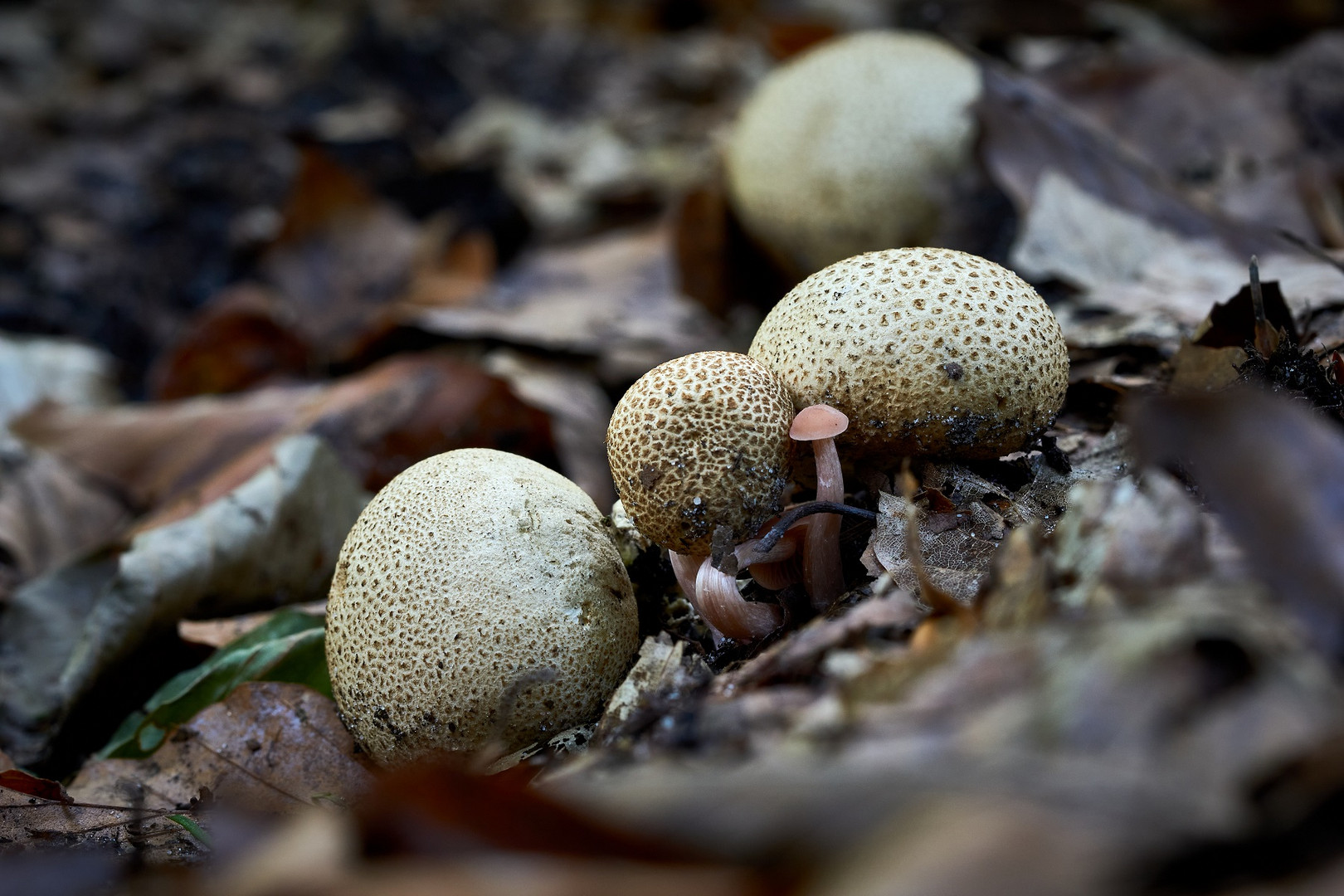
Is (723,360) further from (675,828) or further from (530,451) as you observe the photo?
(530,451)

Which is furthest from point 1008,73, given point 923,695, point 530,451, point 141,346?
point 141,346

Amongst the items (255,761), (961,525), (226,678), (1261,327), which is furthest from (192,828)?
(1261,327)

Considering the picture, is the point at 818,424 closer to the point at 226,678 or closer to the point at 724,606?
the point at 724,606

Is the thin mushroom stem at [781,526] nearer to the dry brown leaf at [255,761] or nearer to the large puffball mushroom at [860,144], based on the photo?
the dry brown leaf at [255,761]

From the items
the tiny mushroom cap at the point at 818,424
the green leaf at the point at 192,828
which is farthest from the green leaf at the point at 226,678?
the tiny mushroom cap at the point at 818,424

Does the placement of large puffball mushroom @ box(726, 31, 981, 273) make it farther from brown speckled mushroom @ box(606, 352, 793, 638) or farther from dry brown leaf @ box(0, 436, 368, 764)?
brown speckled mushroom @ box(606, 352, 793, 638)

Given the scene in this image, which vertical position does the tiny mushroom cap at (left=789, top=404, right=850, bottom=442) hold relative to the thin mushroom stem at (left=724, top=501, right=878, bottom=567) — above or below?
above

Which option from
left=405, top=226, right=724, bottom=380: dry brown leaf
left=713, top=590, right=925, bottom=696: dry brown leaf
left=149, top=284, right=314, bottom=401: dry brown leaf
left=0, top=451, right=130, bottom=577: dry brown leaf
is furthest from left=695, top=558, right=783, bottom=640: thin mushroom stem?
left=149, top=284, right=314, bottom=401: dry brown leaf
